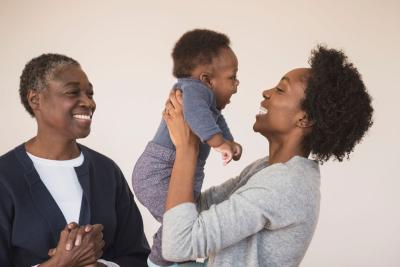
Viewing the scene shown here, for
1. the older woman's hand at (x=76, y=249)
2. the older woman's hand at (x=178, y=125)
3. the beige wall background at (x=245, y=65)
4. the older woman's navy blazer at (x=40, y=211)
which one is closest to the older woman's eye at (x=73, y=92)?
the older woman's navy blazer at (x=40, y=211)

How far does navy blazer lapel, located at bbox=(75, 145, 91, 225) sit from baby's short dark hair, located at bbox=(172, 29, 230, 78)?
43cm

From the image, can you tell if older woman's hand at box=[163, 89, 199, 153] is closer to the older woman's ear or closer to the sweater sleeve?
the sweater sleeve

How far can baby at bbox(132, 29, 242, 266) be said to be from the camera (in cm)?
131

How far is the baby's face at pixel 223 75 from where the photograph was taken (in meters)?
1.50

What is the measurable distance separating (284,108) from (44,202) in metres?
0.77

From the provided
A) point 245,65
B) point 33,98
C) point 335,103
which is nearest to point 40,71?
point 33,98

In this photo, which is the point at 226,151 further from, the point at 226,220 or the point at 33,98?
the point at 33,98

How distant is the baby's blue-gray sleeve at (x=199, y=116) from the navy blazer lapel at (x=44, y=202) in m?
0.49

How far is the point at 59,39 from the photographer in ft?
9.83

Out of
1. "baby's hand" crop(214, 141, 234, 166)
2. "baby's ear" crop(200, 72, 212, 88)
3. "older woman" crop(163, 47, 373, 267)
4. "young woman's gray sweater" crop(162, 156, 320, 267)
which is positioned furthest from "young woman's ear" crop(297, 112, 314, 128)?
"baby's ear" crop(200, 72, 212, 88)

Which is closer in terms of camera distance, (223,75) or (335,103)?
(335,103)

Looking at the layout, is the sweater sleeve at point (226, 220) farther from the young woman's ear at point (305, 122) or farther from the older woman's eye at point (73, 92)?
the older woman's eye at point (73, 92)

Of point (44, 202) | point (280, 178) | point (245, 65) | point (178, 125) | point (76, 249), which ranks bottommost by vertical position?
point (76, 249)

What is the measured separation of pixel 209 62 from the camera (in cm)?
149
